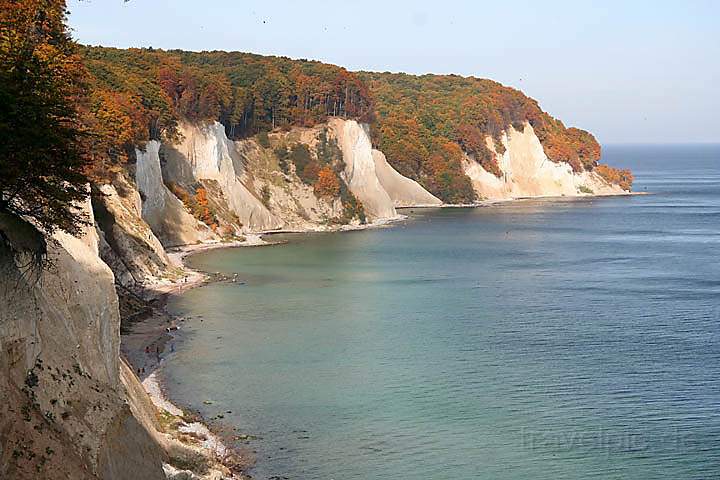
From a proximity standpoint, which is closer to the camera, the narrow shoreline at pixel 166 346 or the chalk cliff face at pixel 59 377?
the chalk cliff face at pixel 59 377

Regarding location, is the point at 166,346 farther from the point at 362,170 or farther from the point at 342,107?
the point at 342,107

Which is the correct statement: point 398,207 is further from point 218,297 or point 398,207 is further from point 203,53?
point 218,297

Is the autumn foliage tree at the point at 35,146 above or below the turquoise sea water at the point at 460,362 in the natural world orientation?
above

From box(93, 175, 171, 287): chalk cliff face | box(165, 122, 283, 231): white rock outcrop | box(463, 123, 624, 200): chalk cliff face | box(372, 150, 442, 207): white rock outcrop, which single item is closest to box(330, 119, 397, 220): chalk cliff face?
box(372, 150, 442, 207): white rock outcrop

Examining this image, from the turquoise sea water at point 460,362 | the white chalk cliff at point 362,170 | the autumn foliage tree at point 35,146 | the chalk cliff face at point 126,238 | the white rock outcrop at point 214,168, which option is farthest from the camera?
the white chalk cliff at point 362,170

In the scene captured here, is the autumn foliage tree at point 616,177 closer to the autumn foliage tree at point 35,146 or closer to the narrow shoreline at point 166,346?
the narrow shoreline at point 166,346

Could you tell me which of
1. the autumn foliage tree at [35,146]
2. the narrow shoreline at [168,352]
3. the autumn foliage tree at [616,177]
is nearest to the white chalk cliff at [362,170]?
the narrow shoreline at [168,352]

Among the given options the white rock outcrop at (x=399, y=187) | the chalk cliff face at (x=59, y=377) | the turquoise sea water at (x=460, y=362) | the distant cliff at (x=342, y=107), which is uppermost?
the distant cliff at (x=342, y=107)

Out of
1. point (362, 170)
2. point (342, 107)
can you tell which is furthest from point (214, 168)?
point (342, 107)
